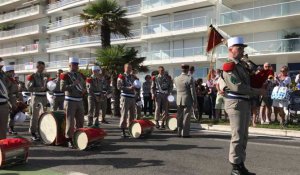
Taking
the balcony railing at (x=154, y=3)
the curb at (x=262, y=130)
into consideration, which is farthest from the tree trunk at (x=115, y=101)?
the balcony railing at (x=154, y=3)

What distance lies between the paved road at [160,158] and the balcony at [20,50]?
54872 mm

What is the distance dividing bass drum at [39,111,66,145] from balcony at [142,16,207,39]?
101 ft

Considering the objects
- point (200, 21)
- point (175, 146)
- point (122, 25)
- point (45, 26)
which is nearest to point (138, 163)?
point (175, 146)

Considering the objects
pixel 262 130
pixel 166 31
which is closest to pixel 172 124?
pixel 262 130

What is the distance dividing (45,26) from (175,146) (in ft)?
185

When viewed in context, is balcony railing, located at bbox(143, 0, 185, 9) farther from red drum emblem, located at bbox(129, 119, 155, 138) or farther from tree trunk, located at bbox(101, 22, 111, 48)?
red drum emblem, located at bbox(129, 119, 155, 138)

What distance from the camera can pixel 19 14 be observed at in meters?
67.4

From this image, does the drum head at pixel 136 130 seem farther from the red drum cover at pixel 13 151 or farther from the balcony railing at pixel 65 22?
the balcony railing at pixel 65 22

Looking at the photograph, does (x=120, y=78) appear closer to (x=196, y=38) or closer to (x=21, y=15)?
(x=196, y=38)

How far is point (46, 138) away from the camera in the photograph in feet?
34.6

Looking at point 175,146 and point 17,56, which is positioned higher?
point 17,56

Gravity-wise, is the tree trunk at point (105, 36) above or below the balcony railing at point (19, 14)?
below

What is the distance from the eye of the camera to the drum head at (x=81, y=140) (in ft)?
31.7

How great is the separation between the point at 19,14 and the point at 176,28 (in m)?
34.1
